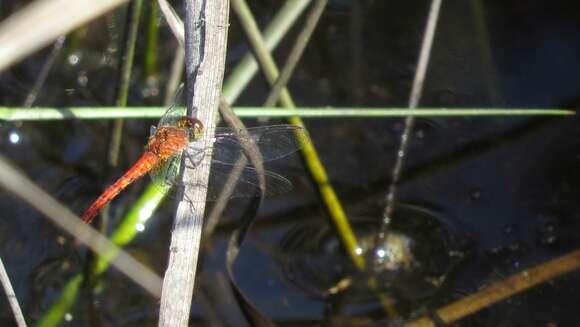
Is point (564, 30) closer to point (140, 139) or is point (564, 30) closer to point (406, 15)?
point (406, 15)

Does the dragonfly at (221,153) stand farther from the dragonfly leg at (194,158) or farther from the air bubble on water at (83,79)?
the air bubble on water at (83,79)

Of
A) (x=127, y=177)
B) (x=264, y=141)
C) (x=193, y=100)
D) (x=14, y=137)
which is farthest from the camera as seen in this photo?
(x=14, y=137)

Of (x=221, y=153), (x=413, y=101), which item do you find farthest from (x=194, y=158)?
(x=413, y=101)

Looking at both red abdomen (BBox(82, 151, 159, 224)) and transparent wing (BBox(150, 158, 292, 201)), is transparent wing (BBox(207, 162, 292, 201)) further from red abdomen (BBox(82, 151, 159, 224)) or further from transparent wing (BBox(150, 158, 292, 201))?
red abdomen (BBox(82, 151, 159, 224))

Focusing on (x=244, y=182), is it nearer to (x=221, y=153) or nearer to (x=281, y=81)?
(x=221, y=153)

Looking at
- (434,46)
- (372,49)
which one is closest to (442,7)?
(434,46)

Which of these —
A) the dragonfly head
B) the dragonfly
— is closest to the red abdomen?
the dragonfly
